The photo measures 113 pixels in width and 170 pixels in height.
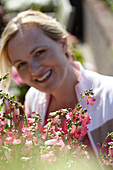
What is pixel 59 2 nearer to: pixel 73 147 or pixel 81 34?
pixel 81 34

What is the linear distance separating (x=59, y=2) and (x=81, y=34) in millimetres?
1799

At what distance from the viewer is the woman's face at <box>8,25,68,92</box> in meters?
1.50

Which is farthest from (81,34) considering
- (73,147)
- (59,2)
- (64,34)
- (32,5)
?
(73,147)

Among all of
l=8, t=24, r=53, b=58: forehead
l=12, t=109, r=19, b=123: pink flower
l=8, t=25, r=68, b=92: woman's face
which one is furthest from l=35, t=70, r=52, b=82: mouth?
l=12, t=109, r=19, b=123: pink flower

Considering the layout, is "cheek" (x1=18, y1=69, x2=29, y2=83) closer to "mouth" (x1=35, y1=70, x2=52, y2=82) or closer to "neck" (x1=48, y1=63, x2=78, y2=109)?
"mouth" (x1=35, y1=70, x2=52, y2=82)

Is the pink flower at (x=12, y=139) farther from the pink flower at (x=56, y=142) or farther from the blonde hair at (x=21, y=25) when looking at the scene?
the blonde hair at (x=21, y=25)

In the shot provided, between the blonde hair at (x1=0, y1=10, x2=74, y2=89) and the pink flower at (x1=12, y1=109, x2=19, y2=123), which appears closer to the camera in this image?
the pink flower at (x1=12, y1=109, x2=19, y2=123)

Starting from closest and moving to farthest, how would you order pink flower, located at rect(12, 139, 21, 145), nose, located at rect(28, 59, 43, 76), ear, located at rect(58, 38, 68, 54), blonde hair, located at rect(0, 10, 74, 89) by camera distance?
pink flower, located at rect(12, 139, 21, 145) < nose, located at rect(28, 59, 43, 76) < blonde hair, located at rect(0, 10, 74, 89) < ear, located at rect(58, 38, 68, 54)

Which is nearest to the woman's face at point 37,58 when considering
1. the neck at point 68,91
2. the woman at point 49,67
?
the woman at point 49,67

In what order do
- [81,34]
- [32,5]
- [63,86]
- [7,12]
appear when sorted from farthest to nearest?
1. [81,34]
2. [7,12]
3. [32,5]
4. [63,86]

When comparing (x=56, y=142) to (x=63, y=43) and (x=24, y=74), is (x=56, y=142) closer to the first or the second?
(x=24, y=74)

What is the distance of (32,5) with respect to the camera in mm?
4391

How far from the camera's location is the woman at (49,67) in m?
1.51

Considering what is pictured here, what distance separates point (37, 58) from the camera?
1516mm
